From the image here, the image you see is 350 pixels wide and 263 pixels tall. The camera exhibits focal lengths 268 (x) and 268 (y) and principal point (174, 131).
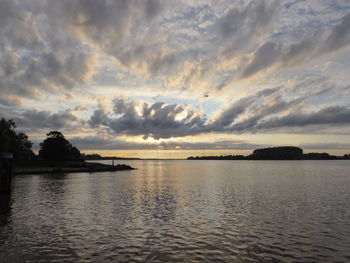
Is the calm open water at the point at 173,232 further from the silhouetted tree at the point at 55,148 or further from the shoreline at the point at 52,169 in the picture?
the silhouetted tree at the point at 55,148

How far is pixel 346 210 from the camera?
29.0 metres

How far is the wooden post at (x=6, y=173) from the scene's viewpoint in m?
37.4

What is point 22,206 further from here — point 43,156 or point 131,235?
point 43,156

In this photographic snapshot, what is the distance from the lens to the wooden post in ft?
123

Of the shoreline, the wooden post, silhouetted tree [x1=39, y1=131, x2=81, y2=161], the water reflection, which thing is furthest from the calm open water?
silhouetted tree [x1=39, y1=131, x2=81, y2=161]

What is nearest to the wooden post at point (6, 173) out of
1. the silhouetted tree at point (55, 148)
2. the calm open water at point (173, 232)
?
the calm open water at point (173, 232)

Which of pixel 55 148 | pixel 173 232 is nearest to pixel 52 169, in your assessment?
pixel 55 148

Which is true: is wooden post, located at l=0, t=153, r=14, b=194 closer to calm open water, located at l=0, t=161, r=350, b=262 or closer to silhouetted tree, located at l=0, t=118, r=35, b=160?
calm open water, located at l=0, t=161, r=350, b=262

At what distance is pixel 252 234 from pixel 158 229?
7.14m

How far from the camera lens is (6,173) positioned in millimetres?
38562

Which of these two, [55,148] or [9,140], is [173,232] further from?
[55,148]

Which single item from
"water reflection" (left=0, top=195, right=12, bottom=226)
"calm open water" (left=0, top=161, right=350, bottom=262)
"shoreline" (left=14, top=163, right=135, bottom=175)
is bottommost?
"calm open water" (left=0, top=161, right=350, bottom=262)

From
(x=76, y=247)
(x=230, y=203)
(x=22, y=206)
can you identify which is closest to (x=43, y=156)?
(x=22, y=206)

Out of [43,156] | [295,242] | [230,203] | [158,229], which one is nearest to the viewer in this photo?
[295,242]
